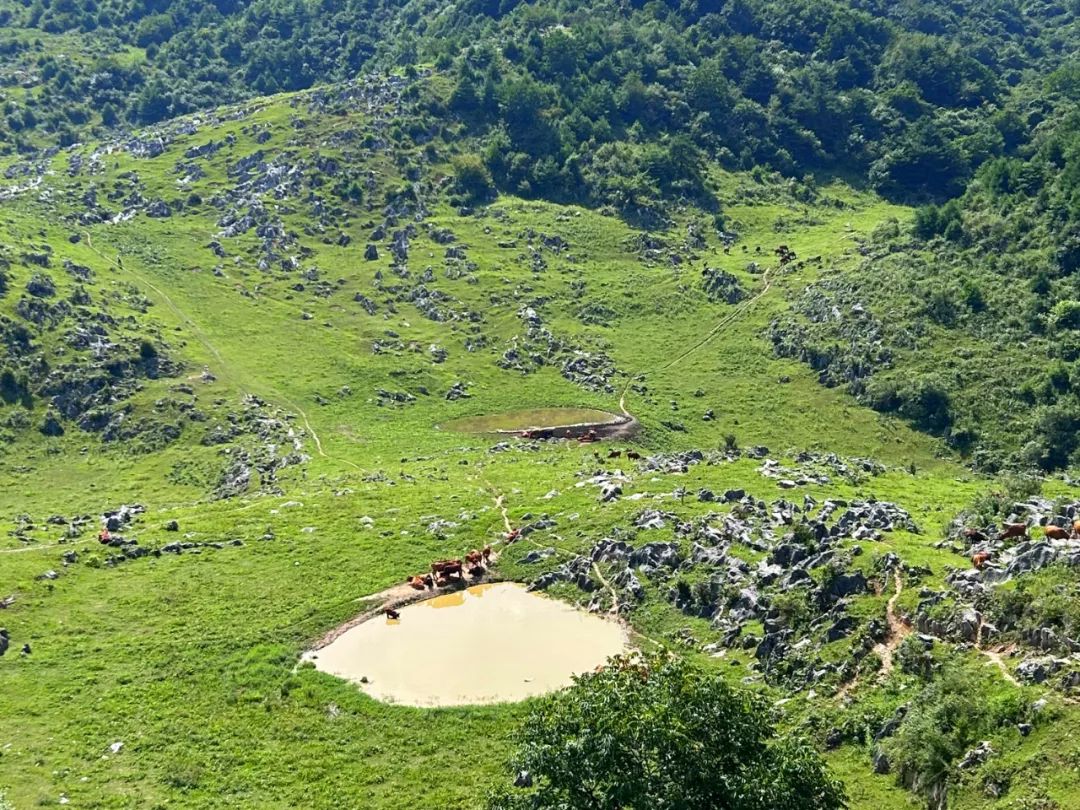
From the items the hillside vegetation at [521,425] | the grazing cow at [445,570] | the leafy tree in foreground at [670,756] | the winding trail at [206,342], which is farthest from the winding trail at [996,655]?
the winding trail at [206,342]

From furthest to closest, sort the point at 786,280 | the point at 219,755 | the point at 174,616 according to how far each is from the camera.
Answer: the point at 786,280
the point at 174,616
the point at 219,755

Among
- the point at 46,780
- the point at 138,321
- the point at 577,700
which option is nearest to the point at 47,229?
the point at 138,321

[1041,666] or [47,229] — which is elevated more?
[1041,666]

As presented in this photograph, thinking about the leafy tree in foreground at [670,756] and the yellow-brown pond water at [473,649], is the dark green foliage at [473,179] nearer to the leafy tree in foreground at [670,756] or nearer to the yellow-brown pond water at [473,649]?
the yellow-brown pond water at [473,649]

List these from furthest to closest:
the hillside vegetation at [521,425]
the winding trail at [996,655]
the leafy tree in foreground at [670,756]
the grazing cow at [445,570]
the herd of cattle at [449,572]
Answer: the grazing cow at [445,570]
the herd of cattle at [449,572]
the hillside vegetation at [521,425]
the winding trail at [996,655]
the leafy tree in foreground at [670,756]

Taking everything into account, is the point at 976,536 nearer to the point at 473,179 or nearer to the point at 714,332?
the point at 714,332

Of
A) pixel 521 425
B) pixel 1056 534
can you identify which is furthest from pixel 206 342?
pixel 1056 534

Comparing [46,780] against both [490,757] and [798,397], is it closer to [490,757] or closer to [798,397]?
[490,757]
